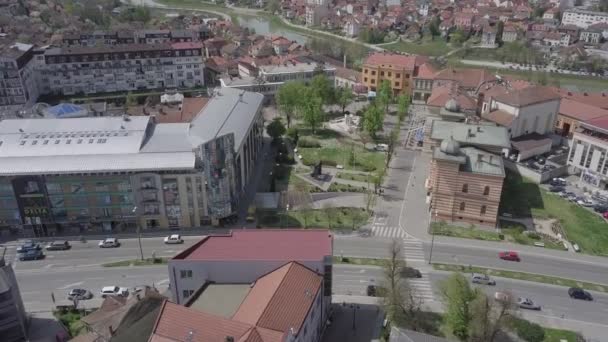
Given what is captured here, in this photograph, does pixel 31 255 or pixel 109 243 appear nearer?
pixel 31 255

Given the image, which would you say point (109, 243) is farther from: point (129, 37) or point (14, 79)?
point (129, 37)

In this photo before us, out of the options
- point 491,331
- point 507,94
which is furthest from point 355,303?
point 507,94

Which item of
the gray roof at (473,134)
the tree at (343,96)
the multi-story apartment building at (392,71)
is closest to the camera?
the gray roof at (473,134)

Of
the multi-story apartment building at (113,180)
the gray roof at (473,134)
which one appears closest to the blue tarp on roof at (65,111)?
the multi-story apartment building at (113,180)

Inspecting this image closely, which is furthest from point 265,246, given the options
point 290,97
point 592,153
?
point 592,153

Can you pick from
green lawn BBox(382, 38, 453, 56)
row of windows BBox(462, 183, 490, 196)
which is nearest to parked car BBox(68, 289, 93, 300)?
row of windows BBox(462, 183, 490, 196)

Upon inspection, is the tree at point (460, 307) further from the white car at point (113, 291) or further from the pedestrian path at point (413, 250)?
the white car at point (113, 291)

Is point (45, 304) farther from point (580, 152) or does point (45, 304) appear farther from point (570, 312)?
point (580, 152)
